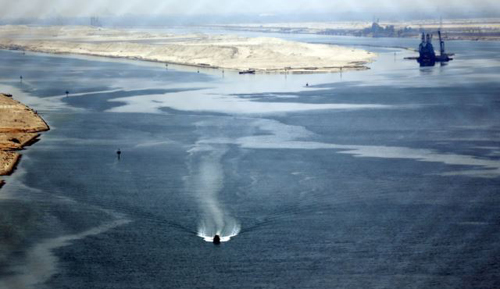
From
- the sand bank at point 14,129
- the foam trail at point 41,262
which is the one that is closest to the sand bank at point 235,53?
the sand bank at point 14,129

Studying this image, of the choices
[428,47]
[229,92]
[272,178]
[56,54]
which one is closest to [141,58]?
[56,54]

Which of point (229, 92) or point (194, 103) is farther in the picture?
point (229, 92)

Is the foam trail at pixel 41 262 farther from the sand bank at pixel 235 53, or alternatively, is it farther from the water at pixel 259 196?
the sand bank at pixel 235 53

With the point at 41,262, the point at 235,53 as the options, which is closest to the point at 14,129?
the point at 41,262

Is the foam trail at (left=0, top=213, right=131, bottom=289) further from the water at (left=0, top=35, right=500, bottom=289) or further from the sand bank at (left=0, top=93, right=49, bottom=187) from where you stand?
the sand bank at (left=0, top=93, right=49, bottom=187)

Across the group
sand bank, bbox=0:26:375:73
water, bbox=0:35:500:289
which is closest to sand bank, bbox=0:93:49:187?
water, bbox=0:35:500:289

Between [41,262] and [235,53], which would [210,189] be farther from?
[235,53]

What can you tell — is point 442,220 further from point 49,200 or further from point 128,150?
point 128,150
